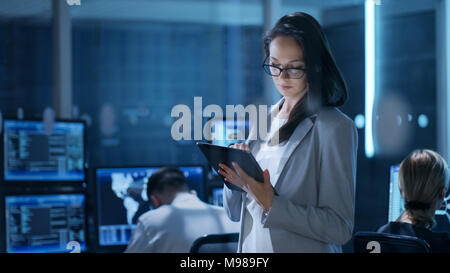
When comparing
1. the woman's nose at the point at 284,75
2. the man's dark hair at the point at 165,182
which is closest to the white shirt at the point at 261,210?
the woman's nose at the point at 284,75

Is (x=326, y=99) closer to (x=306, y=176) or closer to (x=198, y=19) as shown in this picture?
(x=306, y=176)

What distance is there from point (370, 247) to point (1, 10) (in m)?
1.41

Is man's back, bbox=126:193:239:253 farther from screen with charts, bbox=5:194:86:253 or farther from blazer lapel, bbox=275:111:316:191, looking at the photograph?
blazer lapel, bbox=275:111:316:191

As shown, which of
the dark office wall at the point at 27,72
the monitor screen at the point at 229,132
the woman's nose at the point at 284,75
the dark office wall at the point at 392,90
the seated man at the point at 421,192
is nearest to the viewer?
the woman's nose at the point at 284,75

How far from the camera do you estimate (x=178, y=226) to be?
234 centimetres

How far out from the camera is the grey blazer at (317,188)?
142 centimetres

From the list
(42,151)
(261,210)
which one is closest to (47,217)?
(42,151)

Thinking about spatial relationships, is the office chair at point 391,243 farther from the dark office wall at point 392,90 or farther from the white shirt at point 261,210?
the white shirt at point 261,210

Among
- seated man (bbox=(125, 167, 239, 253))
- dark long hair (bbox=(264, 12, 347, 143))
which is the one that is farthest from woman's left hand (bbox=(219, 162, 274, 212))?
seated man (bbox=(125, 167, 239, 253))

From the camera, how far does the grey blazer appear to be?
1.42 m

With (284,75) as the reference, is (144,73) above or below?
above

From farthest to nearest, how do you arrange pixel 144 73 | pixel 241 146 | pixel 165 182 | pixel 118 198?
pixel 144 73, pixel 118 198, pixel 165 182, pixel 241 146

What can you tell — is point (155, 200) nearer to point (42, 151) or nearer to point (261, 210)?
point (42, 151)

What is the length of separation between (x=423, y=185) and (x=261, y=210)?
0.87 meters
